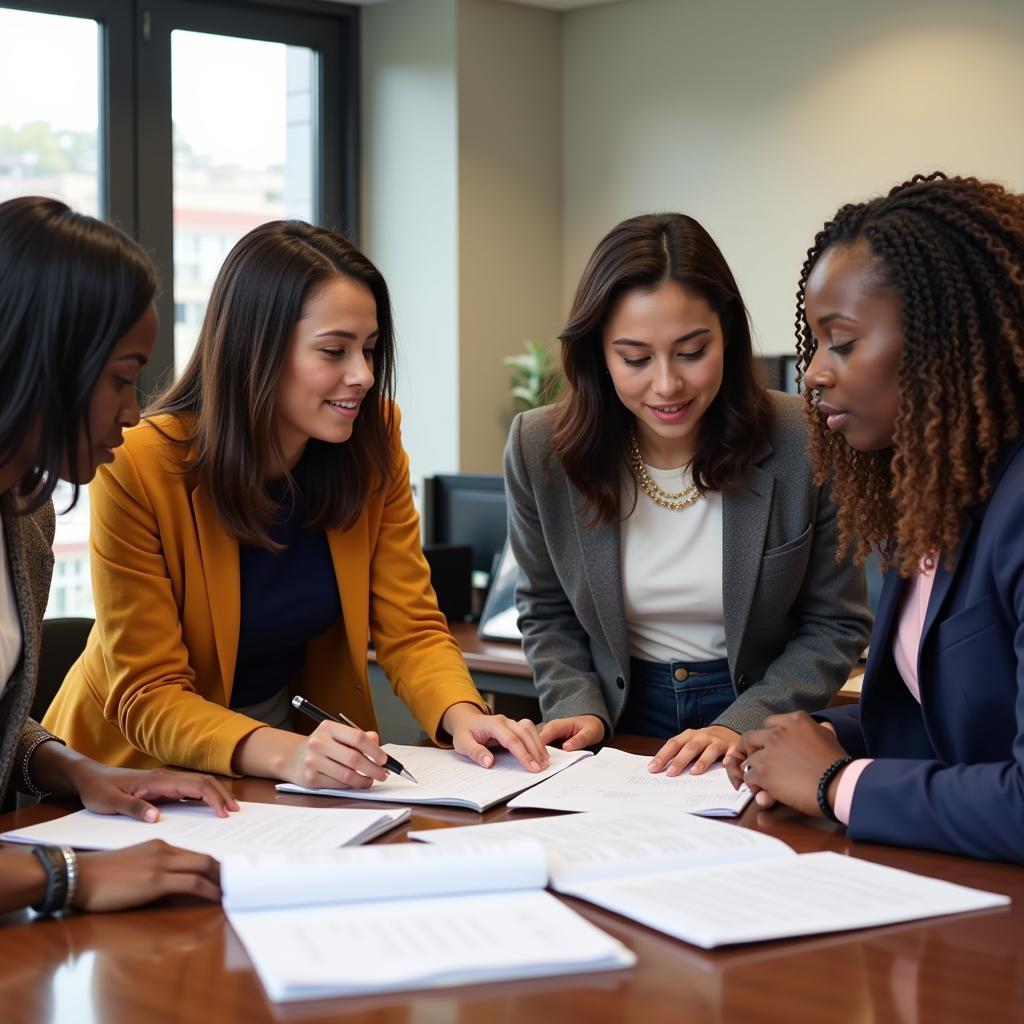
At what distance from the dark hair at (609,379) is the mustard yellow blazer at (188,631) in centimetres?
32

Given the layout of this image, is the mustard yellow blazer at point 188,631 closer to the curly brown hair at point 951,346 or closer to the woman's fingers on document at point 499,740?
the woman's fingers on document at point 499,740

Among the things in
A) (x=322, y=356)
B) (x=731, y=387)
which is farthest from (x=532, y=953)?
(x=731, y=387)

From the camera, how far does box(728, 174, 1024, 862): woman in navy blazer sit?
4.97 ft

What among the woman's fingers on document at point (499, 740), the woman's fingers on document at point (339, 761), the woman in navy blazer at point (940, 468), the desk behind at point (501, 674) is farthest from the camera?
the desk behind at point (501, 674)

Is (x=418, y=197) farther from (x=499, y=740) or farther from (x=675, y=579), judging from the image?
(x=499, y=740)

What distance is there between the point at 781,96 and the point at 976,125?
2.48 ft

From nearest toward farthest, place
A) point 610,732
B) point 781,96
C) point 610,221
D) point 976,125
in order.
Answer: point 610,732 < point 976,125 < point 781,96 < point 610,221

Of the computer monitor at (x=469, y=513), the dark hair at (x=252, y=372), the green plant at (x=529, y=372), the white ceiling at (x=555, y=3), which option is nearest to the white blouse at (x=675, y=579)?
the dark hair at (x=252, y=372)

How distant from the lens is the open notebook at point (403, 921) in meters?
1.16

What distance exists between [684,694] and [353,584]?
56 cm

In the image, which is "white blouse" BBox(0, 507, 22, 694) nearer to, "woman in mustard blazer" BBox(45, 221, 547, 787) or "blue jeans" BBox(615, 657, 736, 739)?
"woman in mustard blazer" BBox(45, 221, 547, 787)

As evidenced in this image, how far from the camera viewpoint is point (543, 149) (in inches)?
226

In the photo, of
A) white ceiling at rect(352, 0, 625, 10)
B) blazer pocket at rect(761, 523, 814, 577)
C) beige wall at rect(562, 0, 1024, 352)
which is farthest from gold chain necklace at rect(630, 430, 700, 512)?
white ceiling at rect(352, 0, 625, 10)

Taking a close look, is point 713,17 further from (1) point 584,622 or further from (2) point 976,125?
(1) point 584,622
